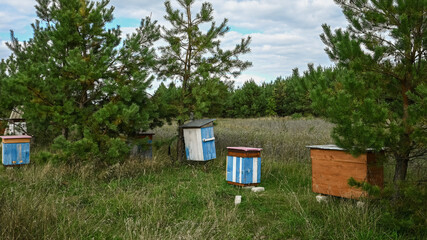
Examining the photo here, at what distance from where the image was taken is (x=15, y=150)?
822cm

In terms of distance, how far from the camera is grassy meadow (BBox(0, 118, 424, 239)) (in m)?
4.17

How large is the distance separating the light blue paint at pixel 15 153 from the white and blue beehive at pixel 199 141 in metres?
3.89

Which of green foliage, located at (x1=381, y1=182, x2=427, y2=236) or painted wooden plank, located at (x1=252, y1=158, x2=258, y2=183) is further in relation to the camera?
painted wooden plank, located at (x1=252, y1=158, x2=258, y2=183)

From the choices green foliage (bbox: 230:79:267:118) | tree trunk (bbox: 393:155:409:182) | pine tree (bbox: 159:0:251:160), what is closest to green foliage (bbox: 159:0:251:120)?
pine tree (bbox: 159:0:251:160)

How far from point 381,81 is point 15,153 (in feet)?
26.2

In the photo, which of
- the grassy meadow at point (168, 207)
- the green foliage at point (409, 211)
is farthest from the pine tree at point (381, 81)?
the grassy meadow at point (168, 207)

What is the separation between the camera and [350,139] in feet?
14.2

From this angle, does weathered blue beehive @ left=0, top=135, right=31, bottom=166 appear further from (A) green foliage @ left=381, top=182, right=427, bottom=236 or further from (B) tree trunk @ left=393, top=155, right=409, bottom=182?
(B) tree trunk @ left=393, top=155, right=409, bottom=182

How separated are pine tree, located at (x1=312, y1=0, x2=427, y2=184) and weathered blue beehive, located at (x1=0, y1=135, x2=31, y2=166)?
23.3ft

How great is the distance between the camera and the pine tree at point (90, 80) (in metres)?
7.62

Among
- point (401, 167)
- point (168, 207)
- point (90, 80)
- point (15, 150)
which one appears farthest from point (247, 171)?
point (15, 150)

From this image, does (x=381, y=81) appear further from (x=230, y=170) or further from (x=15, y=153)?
(x=15, y=153)

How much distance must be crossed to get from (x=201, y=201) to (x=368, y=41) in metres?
3.56

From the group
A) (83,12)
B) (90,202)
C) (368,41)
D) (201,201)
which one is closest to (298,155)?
(201,201)
